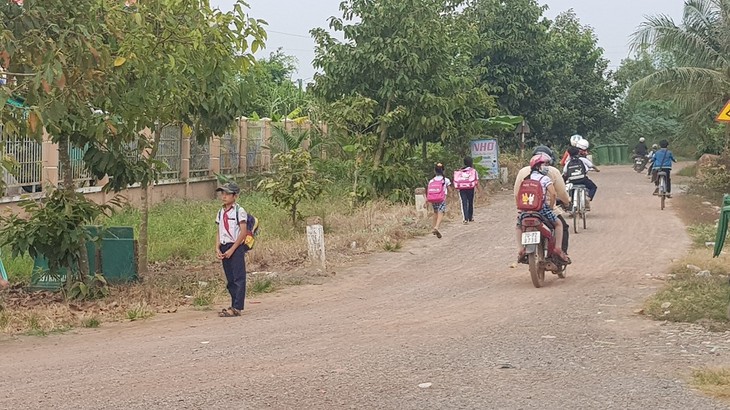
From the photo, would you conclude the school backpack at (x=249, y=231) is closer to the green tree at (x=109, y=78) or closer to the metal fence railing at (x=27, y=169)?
the green tree at (x=109, y=78)

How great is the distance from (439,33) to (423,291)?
1238cm

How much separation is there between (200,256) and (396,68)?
29.2 ft

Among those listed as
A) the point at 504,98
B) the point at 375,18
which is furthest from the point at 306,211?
the point at 504,98

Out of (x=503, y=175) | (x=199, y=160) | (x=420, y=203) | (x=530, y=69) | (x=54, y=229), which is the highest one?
(x=530, y=69)

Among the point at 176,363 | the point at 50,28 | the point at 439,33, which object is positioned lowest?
the point at 176,363

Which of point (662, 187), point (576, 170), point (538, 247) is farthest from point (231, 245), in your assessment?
point (662, 187)

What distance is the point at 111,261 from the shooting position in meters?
12.4

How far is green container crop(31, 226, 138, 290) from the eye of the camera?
12195 millimetres

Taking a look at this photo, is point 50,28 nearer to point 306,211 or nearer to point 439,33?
point 306,211

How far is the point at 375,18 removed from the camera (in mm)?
22922

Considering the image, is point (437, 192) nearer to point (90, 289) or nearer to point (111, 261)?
point (111, 261)

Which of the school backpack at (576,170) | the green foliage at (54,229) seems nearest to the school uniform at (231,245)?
the green foliage at (54,229)

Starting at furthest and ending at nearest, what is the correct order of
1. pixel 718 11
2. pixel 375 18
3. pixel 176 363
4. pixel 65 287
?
pixel 718 11
pixel 375 18
pixel 65 287
pixel 176 363

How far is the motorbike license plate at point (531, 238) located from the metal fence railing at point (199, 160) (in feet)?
55.7
